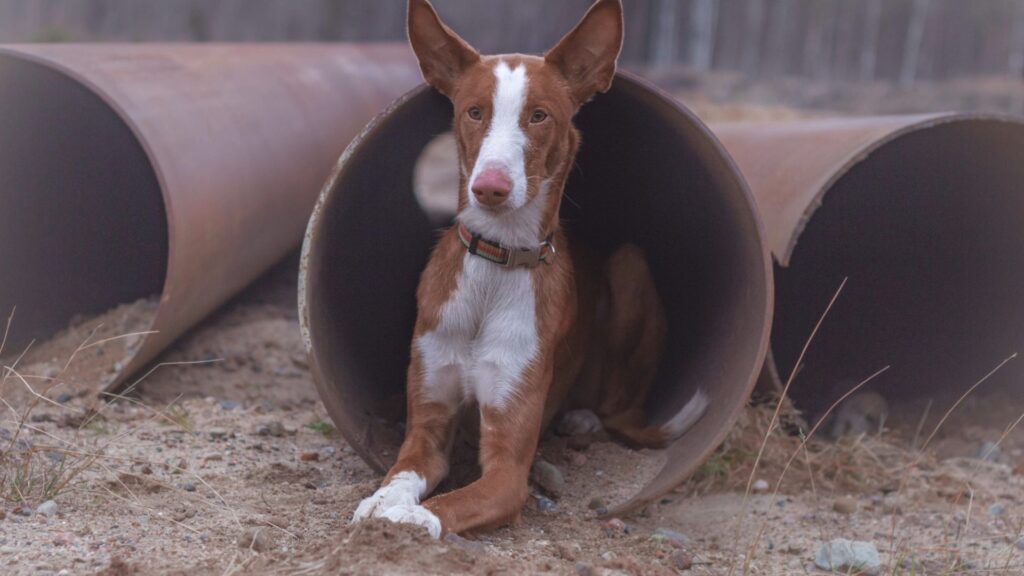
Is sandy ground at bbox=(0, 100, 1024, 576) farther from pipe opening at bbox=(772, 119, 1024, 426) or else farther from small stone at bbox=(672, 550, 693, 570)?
pipe opening at bbox=(772, 119, 1024, 426)

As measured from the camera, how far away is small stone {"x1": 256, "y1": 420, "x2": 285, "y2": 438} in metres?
4.28

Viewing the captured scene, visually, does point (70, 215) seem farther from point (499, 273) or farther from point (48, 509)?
point (499, 273)

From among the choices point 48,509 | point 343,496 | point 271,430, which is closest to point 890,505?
point 343,496

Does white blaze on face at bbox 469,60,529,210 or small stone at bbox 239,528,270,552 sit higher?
white blaze on face at bbox 469,60,529,210

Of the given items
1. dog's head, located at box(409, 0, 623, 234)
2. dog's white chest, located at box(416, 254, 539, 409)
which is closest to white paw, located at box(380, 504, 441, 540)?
dog's white chest, located at box(416, 254, 539, 409)

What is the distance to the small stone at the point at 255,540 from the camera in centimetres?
297

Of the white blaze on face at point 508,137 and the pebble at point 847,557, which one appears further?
the pebble at point 847,557

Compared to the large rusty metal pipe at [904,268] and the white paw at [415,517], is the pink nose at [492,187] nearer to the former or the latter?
the white paw at [415,517]

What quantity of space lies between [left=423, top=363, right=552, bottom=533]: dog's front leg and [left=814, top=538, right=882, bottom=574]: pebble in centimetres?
97

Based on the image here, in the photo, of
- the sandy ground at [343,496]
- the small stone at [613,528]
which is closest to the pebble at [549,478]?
the sandy ground at [343,496]

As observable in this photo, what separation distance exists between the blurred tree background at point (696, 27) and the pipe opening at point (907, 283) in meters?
6.50

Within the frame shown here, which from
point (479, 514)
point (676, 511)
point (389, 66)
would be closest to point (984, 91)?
point (389, 66)

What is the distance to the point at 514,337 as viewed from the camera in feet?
11.9

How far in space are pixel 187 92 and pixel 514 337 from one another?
2259mm
